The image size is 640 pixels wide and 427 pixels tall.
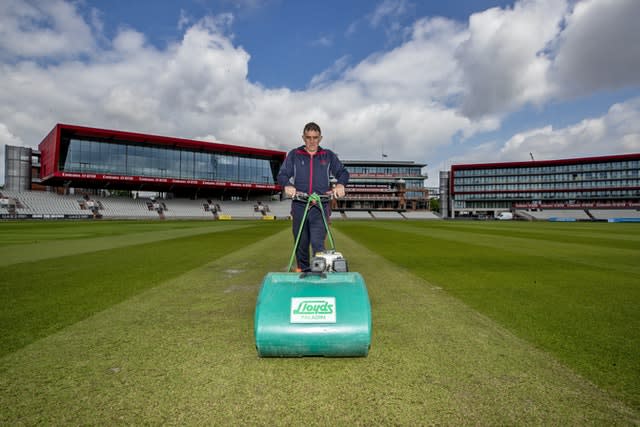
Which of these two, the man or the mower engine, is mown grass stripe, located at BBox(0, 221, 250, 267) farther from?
the mower engine

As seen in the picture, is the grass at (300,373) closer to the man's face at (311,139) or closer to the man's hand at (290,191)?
the man's hand at (290,191)

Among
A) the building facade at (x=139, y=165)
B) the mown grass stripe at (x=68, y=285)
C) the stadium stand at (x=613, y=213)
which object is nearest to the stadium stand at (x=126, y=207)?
the building facade at (x=139, y=165)

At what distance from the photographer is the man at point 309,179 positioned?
15.5 feet

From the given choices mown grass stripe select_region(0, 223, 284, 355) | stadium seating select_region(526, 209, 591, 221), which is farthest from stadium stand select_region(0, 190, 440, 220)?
stadium seating select_region(526, 209, 591, 221)

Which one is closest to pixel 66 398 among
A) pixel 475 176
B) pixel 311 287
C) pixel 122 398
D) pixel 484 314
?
pixel 122 398

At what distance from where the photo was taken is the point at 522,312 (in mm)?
3883

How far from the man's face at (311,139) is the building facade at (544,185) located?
101 m

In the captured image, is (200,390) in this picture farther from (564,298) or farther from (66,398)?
(564,298)

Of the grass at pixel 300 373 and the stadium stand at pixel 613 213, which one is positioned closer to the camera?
the grass at pixel 300 373

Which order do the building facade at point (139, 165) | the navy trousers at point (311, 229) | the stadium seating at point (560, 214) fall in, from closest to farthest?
the navy trousers at point (311, 229), the building facade at point (139, 165), the stadium seating at point (560, 214)

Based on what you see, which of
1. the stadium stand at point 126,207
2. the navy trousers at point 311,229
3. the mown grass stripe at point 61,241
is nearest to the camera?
the navy trousers at point 311,229

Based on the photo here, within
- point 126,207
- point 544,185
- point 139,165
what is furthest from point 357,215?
point 544,185

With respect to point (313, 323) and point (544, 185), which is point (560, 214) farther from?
point (313, 323)

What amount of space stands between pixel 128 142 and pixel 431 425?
60275 millimetres
